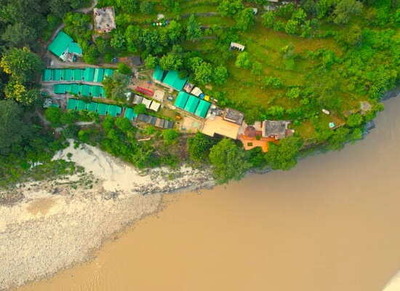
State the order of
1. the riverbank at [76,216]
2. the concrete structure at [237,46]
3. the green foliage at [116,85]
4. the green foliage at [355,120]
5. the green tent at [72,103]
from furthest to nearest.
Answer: the riverbank at [76,216], the green tent at [72,103], the concrete structure at [237,46], the green foliage at [355,120], the green foliage at [116,85]

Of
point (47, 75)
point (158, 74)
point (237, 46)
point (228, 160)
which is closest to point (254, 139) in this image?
point (228, 160)

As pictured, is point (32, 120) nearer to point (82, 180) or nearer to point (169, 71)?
point (82, 180)

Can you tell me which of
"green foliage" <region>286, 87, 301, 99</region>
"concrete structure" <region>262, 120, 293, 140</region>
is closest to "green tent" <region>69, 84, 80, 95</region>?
"concrete structure" <region>262, 120, 293, 140</region>

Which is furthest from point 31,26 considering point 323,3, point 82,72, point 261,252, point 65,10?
point 261,252

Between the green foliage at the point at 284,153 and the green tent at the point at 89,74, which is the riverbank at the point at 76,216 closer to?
the green tent at the point at 89,74

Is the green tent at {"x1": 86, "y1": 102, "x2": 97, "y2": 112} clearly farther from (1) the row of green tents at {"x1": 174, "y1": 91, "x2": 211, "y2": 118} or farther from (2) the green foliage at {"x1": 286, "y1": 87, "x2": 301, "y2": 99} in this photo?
(2) the green foliage at {"x1": 286, "y1": 87, "x2": 301, "y2": 99}

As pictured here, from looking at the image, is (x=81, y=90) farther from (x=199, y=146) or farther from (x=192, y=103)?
(x=199, y=146)

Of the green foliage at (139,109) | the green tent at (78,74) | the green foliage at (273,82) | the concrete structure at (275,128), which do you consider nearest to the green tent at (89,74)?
the green tent at (78,74)
